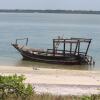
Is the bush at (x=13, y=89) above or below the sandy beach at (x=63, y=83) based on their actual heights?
above

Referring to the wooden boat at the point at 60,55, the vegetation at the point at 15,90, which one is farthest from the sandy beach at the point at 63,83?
the wooden boat at the point at 60,55

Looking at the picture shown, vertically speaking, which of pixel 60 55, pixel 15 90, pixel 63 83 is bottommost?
pixel 63 83

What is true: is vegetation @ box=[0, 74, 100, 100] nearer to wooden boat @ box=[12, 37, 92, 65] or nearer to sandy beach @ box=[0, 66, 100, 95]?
sandy beach @ box=[0, 66, 100, 95]

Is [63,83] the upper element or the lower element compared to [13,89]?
lower

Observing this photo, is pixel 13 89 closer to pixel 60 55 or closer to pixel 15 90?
pixel 15 90

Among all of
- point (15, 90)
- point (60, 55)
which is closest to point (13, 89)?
point (15, 90)

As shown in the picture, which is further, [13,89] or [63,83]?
[63,83]

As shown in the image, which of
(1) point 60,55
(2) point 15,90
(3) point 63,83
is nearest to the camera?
(2) point 15,90

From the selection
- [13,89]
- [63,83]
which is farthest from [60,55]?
A: [13,89]

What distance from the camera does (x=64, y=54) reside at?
34000mm

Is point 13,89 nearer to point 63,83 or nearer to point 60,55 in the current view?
point 63,83

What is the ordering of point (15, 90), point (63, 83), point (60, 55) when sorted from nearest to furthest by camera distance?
point (15, 90) → point (63, 83) → point (60, 55)

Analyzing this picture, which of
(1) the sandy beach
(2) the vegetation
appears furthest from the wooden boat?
(2) the vegetation

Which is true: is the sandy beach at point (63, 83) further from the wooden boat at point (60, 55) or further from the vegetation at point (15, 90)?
the wooden boat at point (60, 55)
